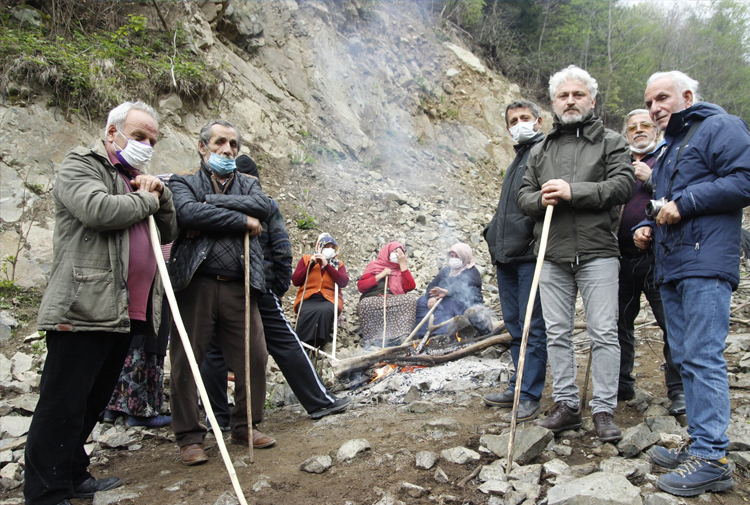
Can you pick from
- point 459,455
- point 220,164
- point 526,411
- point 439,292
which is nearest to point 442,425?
point 459,455

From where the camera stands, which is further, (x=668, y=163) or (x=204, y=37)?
(x=204, y=37)

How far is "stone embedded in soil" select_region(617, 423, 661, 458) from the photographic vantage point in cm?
276

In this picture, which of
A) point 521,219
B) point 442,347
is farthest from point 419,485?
point 442,347

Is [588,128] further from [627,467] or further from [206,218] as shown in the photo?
[206,218]

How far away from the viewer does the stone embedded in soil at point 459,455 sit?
2.80m

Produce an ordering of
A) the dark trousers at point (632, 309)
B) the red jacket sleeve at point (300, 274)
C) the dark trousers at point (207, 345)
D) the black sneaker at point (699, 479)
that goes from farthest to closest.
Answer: the red jacket sleeve at point (300, 274), the dark trousers at point (632, 309), the dark trousers at point (207, 345), the black sneaker at point (699, 479)

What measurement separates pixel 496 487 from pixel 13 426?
3461mm

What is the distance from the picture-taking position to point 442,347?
19.9 feet

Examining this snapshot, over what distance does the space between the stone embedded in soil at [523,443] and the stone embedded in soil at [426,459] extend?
0.36m

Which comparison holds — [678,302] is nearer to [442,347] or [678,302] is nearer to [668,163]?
[668,163]

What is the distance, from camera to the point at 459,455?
9.31 ft

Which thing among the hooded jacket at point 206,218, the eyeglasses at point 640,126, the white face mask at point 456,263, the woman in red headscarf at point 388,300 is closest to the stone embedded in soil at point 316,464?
the hooded jacket at point 206,218

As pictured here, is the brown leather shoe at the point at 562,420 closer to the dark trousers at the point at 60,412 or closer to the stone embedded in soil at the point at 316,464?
the stone embedded in soil at the point at 316,464

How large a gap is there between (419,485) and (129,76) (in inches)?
325
